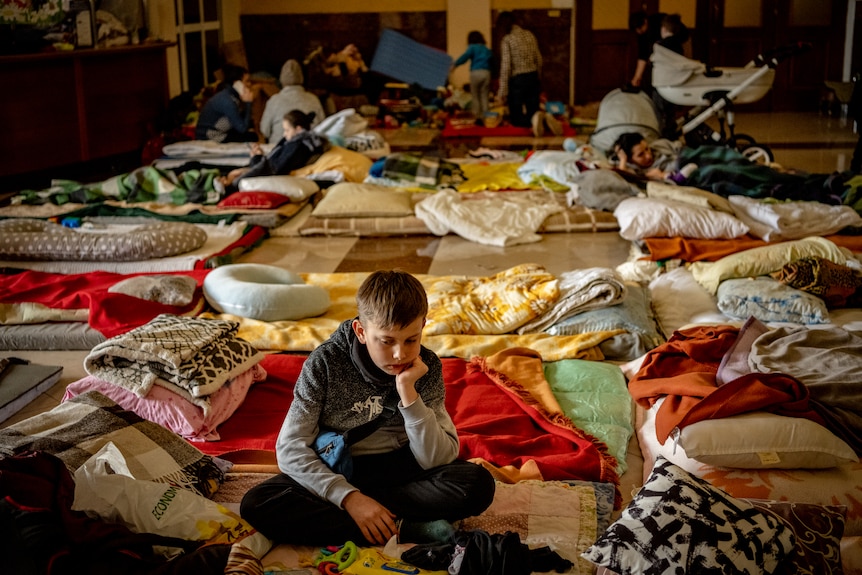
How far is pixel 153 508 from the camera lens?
2.40 m

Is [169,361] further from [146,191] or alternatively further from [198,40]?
[198,40]

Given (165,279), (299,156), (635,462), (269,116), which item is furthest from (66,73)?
(635,462)

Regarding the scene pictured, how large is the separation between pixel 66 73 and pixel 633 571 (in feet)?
23.3

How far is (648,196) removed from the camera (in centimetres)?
590

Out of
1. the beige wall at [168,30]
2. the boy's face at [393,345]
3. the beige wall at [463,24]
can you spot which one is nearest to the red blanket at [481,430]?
the boy's face at [393,345]

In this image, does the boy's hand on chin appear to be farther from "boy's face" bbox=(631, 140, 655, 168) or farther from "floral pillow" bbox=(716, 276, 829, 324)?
"boy's face" bbox=(631, 140, 655, 168)

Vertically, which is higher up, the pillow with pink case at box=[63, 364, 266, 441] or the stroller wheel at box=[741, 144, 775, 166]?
the stroller wheel at box=[741, 144, 775, 166]

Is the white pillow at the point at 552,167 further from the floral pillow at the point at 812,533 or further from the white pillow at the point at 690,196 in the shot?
the floral pillow at the point at 812,533

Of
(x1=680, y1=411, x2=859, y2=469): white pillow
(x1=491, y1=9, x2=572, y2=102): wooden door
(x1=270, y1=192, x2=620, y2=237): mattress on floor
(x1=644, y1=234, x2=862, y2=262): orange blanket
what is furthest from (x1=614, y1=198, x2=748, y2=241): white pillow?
(x1=491, y1=9, x2=572, y2=102): wooden door

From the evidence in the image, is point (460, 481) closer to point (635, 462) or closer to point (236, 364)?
point (635, 462)

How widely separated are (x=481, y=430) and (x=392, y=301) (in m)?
1.09

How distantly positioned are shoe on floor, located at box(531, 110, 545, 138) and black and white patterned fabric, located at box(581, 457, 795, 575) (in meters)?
8.15

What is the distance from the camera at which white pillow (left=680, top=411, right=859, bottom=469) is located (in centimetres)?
277

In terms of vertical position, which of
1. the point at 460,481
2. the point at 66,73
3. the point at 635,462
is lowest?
the point at 635,462
